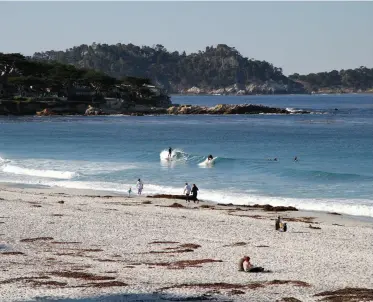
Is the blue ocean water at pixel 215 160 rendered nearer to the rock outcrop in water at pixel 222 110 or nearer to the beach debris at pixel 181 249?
the beach debris at pixel 181 249

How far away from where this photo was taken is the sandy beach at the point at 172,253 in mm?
17219

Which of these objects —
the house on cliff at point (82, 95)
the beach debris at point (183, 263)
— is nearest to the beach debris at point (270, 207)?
the beach debris at point (183, 263)

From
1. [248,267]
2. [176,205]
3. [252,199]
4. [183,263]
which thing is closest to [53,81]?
[252,199]

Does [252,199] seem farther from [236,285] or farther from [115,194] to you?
[236,285]

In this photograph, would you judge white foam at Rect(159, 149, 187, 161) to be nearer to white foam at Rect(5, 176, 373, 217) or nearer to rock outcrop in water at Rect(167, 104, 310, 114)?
white foam at Rect(5, 176, 373, 217)

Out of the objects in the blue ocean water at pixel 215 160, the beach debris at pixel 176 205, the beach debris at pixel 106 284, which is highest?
the beach debris at pixel 106 284

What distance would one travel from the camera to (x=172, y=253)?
22375 mm

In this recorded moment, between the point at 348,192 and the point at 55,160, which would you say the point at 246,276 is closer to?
the point at 348,192

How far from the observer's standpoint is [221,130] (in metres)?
102

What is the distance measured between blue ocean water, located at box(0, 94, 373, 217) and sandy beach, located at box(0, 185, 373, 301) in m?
6.98

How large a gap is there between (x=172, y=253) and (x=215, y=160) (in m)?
36.8

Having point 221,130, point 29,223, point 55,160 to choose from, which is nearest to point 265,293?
point 29,223

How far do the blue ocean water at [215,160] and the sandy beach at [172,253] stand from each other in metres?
6.98

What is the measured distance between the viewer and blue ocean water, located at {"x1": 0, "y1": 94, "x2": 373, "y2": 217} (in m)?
41.1
